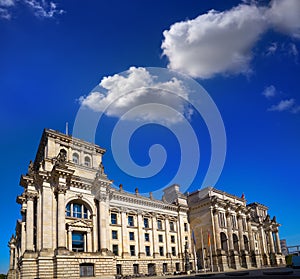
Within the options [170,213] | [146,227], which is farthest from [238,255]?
[146,227]

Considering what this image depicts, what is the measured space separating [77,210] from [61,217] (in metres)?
4.69

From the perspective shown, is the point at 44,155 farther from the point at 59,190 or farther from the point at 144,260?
the point at 144,260

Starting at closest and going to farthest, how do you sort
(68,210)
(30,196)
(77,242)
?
(30,196)
(77,242)
(68,210)

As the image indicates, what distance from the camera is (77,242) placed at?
47094mm

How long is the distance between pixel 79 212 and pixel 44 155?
11.0 metres

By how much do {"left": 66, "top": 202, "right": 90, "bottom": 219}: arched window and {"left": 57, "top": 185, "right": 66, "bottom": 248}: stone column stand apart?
250 cm

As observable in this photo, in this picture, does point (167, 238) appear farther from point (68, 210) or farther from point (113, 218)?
point (68, 210)

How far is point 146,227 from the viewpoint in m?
63.0

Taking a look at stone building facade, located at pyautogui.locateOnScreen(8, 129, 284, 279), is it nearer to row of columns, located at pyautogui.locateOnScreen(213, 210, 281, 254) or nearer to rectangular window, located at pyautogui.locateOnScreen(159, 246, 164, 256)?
rectangular window, located at pyautogui.locateOnScreen(159, 246, 164, 256)

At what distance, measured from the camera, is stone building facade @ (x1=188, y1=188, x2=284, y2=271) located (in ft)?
229

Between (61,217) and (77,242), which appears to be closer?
(61,217)

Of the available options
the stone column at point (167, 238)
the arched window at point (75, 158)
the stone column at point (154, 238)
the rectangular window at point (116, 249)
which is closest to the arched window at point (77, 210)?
the arched window at point (75, 158)

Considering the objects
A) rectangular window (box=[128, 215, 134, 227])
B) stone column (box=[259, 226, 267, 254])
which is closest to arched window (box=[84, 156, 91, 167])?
rectangular window (box=[128, 215, 134, 227])

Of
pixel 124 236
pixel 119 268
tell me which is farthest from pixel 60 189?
pixel 119 268
